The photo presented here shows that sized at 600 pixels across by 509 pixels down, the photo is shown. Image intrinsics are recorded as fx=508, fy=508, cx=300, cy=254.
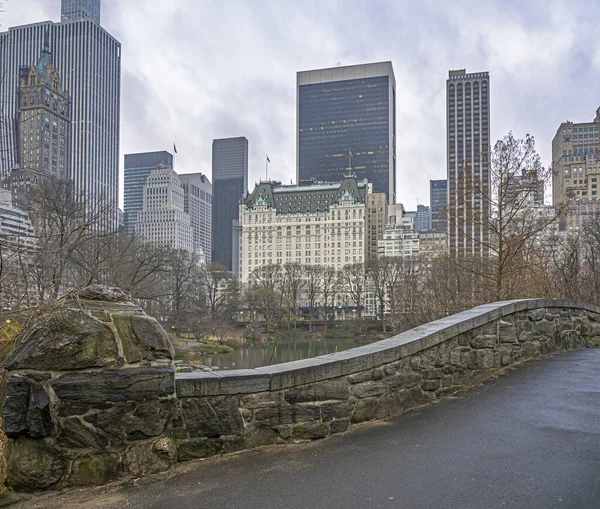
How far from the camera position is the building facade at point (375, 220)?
16312cm

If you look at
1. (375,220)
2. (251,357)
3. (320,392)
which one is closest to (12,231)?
(320,392)

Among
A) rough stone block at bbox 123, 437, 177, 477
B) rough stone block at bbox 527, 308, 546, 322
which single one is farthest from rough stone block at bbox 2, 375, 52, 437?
rough stone block at bbox 527, 308, 546, 322

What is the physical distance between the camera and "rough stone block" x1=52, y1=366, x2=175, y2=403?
3830 millimetres

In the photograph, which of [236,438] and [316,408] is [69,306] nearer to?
[236,438]

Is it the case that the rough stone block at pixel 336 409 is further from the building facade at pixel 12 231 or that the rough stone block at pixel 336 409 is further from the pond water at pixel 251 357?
the pond water at pixel 251 357

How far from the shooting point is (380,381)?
536cm

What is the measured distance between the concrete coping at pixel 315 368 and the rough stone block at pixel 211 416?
2.7 inches

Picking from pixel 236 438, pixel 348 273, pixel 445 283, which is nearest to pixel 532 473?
pixel 236 438

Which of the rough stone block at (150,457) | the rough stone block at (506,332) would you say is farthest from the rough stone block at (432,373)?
the rough stone block at (150,457)

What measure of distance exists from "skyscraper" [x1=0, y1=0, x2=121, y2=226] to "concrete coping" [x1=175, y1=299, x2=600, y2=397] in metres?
10.8

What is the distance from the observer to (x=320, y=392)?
4.87m

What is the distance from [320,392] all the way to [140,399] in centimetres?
169

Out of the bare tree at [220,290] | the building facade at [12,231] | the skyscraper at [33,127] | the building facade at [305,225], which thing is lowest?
the bare tree at [220,290]

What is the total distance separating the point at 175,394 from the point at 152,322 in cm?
63
